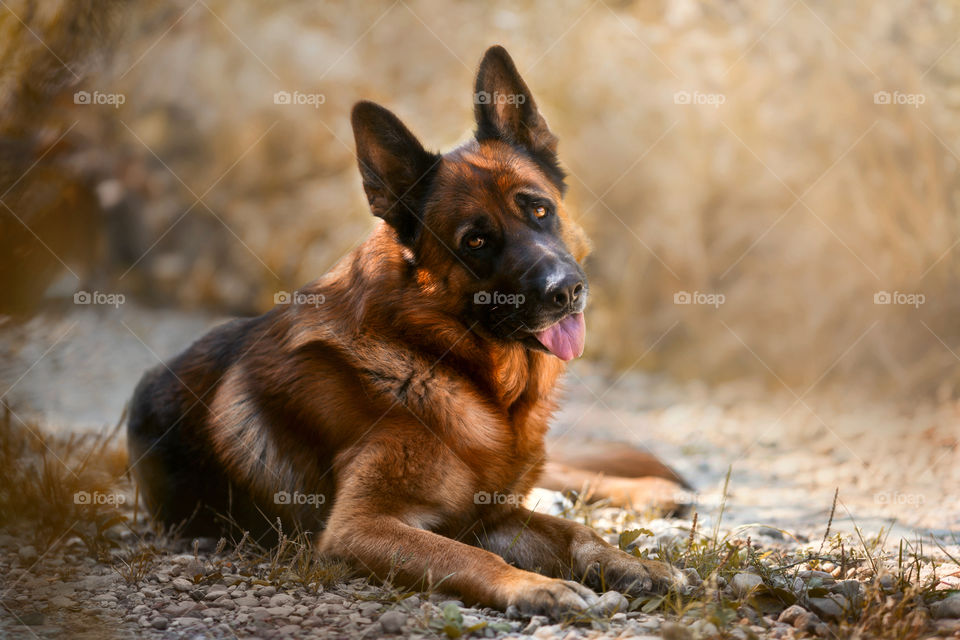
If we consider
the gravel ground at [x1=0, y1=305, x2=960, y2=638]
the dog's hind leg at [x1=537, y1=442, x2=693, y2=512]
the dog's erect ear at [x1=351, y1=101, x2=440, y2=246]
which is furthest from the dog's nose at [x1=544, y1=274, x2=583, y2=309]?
the dog's hind leg at [x1=537, y1=442, x2=693, y2=512]

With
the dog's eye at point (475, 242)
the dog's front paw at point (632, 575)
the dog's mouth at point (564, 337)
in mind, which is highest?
the dog's eye at point (475, 242)

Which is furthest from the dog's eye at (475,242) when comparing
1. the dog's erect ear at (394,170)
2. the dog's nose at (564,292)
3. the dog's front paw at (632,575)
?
the dog's front paw at (632,575)

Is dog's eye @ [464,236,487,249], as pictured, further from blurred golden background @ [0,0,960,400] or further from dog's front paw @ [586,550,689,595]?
blurred golden background @ [0,0,960,400]

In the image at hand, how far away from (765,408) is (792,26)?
412 centimetres

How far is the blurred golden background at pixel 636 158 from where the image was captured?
8047 mm

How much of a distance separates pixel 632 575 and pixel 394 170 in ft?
7.18

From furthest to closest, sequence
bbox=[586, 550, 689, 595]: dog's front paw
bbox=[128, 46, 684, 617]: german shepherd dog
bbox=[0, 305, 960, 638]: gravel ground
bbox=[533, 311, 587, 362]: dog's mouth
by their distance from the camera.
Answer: bbox=[533, 311, 587, 362]: dog's mouth → bbox=[128, 46, 684, 617]: german shepherd dog → bbox=[586, 550, 689, 595]: dog's front paw → bbox=[0, 305, 960, 638]: gravel ground

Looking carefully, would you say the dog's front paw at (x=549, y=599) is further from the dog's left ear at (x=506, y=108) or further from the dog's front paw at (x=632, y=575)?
the dog's left ear at (x=506, y=108)

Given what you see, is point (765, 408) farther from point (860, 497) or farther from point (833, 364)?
point (860, 497)

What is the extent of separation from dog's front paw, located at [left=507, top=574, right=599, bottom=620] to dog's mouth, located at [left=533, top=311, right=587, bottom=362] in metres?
1.18

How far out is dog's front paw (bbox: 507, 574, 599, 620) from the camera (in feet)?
9.92

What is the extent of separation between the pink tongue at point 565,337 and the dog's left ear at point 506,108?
3.49ft

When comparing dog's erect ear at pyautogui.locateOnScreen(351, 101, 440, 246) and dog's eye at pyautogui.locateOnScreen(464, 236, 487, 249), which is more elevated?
dog's erect ear at pyautogui.locateOnScreen(351, 101, 440, 246)

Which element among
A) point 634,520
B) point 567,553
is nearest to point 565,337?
point 567,553
